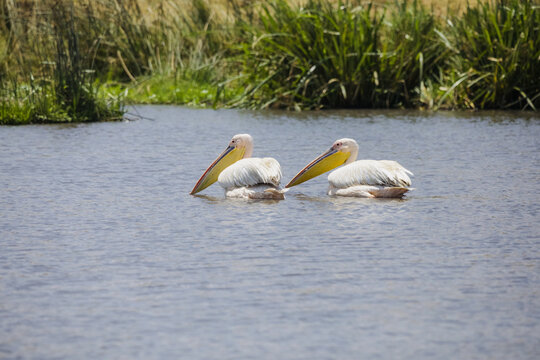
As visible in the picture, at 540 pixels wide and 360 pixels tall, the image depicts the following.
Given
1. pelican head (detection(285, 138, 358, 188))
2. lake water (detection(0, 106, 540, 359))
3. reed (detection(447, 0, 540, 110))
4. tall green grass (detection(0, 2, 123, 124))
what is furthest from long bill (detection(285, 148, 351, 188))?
reed (detection(447, 0, 540, 110))

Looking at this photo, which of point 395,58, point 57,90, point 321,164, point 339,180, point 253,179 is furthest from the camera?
point 395,58

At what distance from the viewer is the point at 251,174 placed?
7219mm

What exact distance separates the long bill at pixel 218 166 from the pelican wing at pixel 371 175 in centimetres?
102

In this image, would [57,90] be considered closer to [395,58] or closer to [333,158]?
[395,58]

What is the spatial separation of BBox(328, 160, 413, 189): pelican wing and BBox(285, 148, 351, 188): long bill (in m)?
0.54

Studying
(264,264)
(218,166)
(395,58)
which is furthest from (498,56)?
(264,264)

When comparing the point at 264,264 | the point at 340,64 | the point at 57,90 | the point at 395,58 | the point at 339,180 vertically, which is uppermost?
the point at 395,58

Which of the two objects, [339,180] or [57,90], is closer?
[339,180]

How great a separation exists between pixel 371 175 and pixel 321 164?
88cm

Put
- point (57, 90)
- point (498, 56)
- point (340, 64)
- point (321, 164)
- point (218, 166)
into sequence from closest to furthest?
point (218, 166) < point (321, 164) < point (57, 90) < point (498, 56) < point (340, 64)

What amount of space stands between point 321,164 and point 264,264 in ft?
9.90

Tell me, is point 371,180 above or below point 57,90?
below

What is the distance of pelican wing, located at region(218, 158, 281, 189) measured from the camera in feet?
23.5

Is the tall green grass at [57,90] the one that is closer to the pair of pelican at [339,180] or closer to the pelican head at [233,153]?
the pelican head at [233,153]
